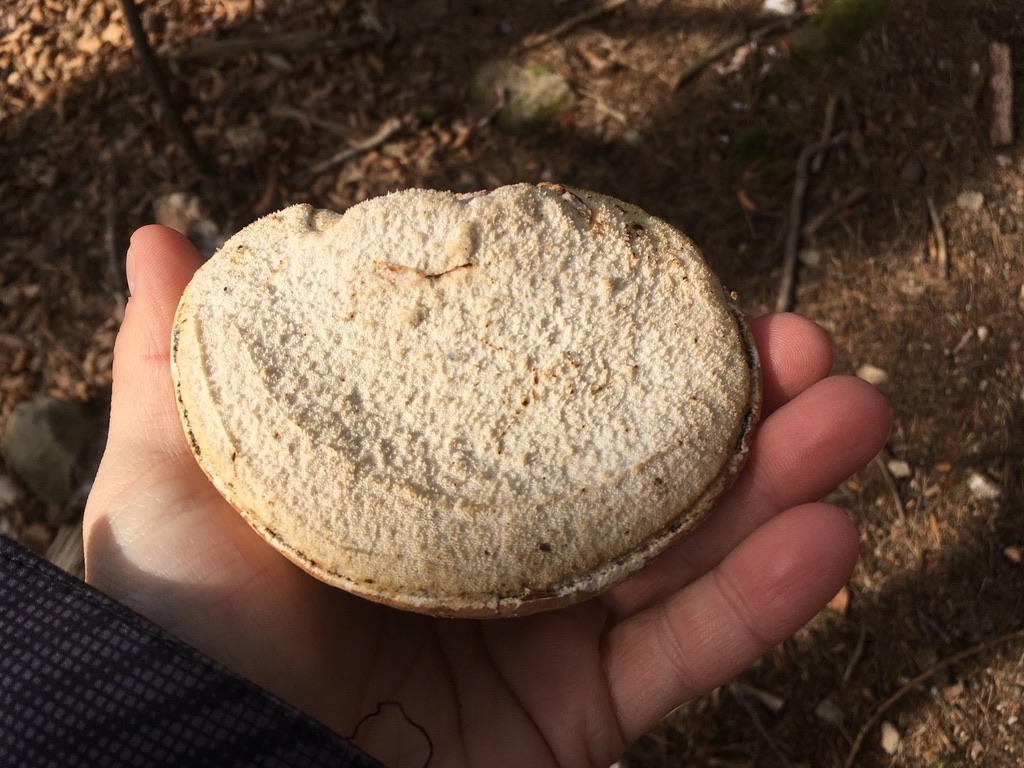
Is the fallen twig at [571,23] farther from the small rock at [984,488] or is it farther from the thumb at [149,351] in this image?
the small rock at [984,488]

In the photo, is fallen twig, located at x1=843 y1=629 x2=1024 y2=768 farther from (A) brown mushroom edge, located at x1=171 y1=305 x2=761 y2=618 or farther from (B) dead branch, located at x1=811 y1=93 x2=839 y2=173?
(B) dead branch, located at x1=811 y1=93 x2=839 y2=173

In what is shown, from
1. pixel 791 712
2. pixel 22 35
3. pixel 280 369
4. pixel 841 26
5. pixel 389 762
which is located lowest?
pixel 791 712

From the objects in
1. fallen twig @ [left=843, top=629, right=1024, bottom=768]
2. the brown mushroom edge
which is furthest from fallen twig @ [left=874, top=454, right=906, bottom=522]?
the brown mushroom edge

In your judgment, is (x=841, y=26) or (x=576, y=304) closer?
(x=576, y=304)

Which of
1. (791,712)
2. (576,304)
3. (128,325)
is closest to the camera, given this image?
(576,304)

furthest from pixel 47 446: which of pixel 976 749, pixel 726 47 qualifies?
pixel 976 749

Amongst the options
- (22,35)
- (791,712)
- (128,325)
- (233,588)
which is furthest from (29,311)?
(791,712)

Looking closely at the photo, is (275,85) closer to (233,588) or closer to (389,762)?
(233,588)

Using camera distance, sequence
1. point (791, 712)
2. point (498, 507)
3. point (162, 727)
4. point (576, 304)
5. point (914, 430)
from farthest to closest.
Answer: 1. point (914, 430)
2. point (791, 712)
3. point (576, 304)
4. point (498, 507)
5. point (162, 727)
